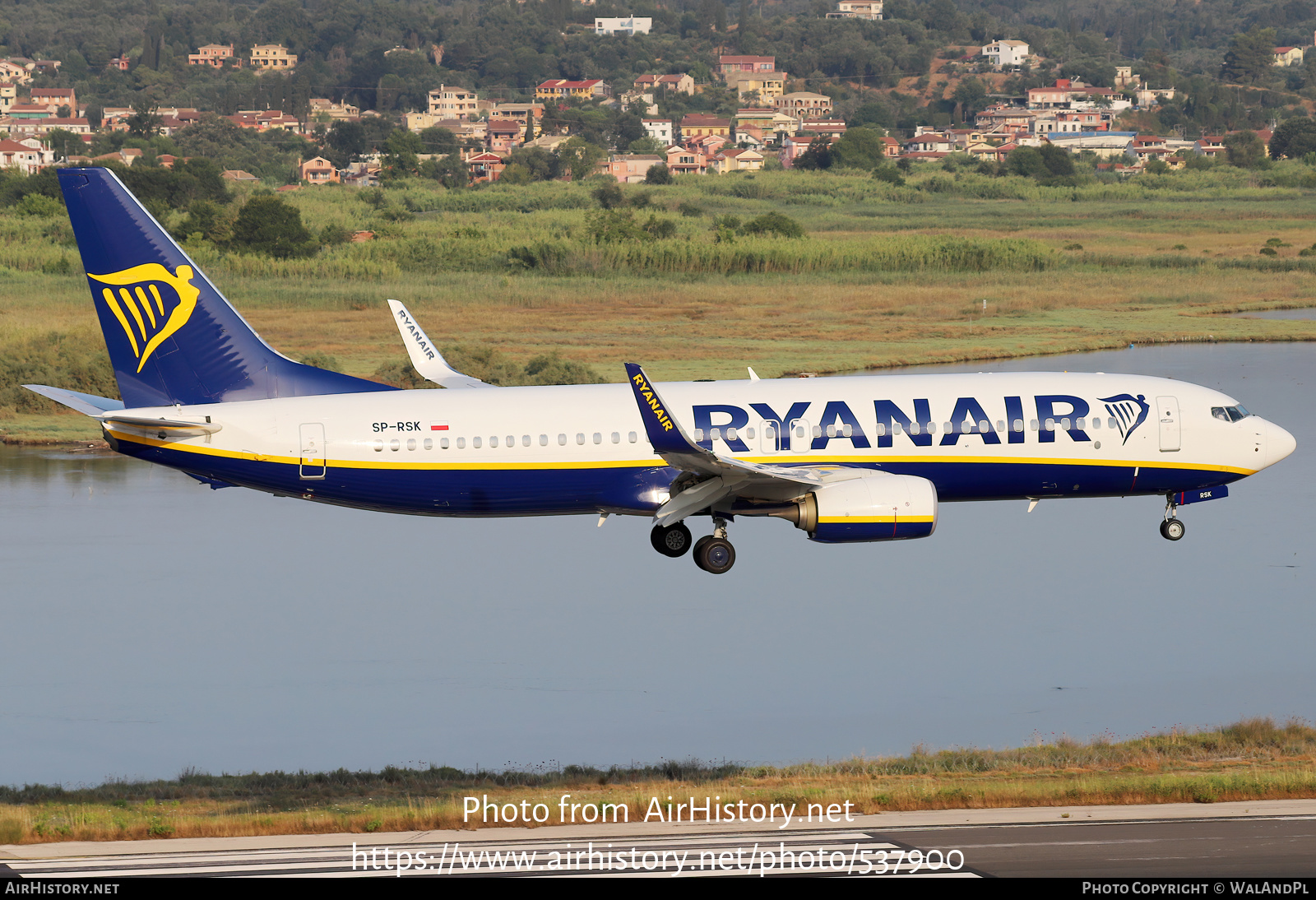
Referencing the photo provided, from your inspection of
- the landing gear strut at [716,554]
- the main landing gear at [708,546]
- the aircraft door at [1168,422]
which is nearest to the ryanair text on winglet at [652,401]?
the main landing gear at [708,546]

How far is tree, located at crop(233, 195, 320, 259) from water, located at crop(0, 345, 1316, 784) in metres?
83.5

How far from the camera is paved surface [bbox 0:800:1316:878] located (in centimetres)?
2841

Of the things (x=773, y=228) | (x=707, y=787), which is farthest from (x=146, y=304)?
(x=773, y=228)

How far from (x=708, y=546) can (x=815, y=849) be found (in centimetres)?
1757

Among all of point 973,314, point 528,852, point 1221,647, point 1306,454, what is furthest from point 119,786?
point 973,314

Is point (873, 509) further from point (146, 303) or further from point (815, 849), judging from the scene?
point (146, 303)

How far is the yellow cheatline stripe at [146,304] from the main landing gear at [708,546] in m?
15.1

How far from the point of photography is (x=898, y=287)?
447 feet

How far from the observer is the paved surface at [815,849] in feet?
93.2

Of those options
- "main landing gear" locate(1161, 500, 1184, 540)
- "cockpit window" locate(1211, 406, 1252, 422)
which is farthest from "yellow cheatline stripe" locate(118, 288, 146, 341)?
"cockpit window" locate(1211, 406, 1252, 422)

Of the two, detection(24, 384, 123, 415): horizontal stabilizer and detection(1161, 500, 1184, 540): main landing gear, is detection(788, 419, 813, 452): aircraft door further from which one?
detection(24, 384, 123, 415): horizontal stabilizer

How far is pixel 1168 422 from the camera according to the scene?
160ft

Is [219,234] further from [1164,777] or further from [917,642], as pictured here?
[1164,777]

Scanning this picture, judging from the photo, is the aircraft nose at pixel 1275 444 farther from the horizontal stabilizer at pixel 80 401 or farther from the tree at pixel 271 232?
the tree at pixel 271 232
